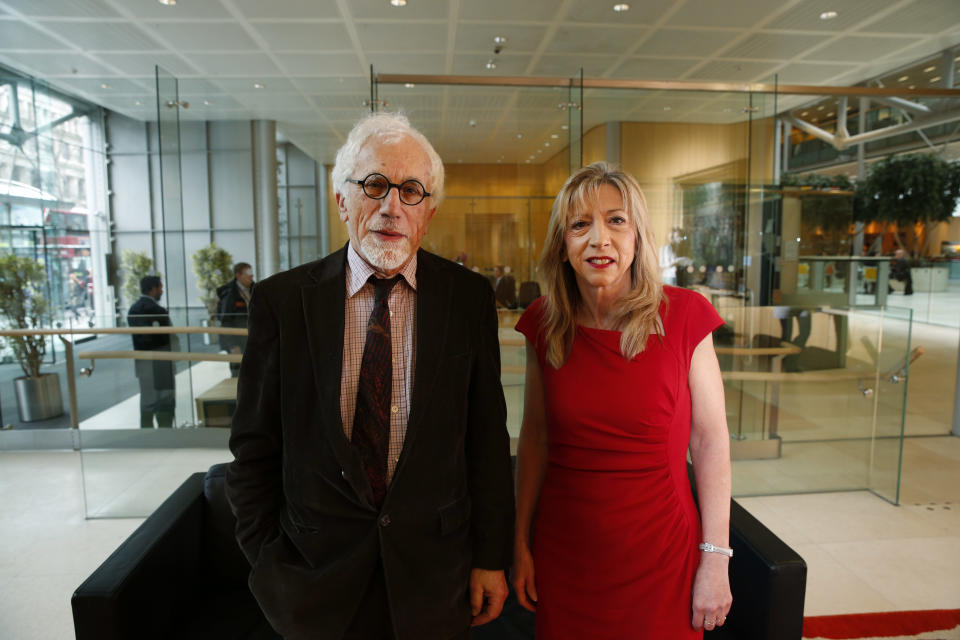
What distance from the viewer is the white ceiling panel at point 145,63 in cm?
703

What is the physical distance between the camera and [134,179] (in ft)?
36.0

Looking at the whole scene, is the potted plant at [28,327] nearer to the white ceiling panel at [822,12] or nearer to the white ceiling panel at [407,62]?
the white ceiling panel at [407,62]

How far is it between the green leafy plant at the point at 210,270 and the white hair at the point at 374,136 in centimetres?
949

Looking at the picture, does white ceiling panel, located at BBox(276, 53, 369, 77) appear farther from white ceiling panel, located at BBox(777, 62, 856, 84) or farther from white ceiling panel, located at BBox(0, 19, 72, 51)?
white ceiling panel, located at BBox(777, 62, 856, 84)

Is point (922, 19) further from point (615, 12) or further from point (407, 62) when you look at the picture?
point (407, 62)

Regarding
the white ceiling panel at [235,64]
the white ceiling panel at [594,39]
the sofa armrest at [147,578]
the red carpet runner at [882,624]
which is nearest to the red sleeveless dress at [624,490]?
the sofa armrest at [147,578]

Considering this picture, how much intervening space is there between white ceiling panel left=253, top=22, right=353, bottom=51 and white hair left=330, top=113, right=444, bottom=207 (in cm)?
539

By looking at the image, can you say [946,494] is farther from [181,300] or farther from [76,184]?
[76,184]

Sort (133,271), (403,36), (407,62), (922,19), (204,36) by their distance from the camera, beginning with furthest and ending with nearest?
(133,271) → (407,62) → (204,36) → (403,36) → (922,19)

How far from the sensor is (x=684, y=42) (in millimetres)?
6215

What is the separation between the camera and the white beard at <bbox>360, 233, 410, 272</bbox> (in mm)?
1224

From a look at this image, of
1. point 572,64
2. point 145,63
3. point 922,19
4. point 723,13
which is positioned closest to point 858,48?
point 922,19

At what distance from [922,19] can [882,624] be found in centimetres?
587

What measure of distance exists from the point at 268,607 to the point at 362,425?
0.46 metres
